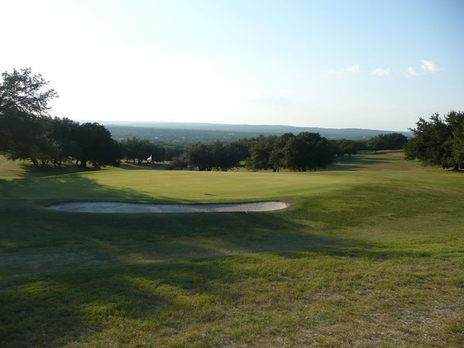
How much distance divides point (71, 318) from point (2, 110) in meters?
39.7

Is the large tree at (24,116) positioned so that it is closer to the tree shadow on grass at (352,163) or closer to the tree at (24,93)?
the tree at (24,93)

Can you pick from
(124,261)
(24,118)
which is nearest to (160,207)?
(124,261)

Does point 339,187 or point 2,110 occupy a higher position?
point 2,110

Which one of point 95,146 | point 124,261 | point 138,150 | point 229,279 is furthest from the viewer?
point 138,150

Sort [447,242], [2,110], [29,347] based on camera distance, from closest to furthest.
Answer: [29,347], [447,242], [2,110]

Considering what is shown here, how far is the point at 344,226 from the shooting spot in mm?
18125

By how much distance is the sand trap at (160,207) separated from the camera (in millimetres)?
18844

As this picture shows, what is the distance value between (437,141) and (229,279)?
192 ft

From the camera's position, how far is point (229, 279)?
8.91 m

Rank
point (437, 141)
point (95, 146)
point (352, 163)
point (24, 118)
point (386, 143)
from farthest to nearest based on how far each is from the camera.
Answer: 1. point (386, 143)
2. point (352, 163)
3. point (95, 146)
4. point (437, 141)
5. point (24, 118)

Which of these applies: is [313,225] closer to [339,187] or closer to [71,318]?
[339,187]

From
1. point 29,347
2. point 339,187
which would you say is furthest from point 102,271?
point 339,187

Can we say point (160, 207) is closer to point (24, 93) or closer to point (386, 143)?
point (24, 93)

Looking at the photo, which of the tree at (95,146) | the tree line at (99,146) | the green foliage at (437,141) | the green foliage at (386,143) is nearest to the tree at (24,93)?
the tree line at (99,146)
